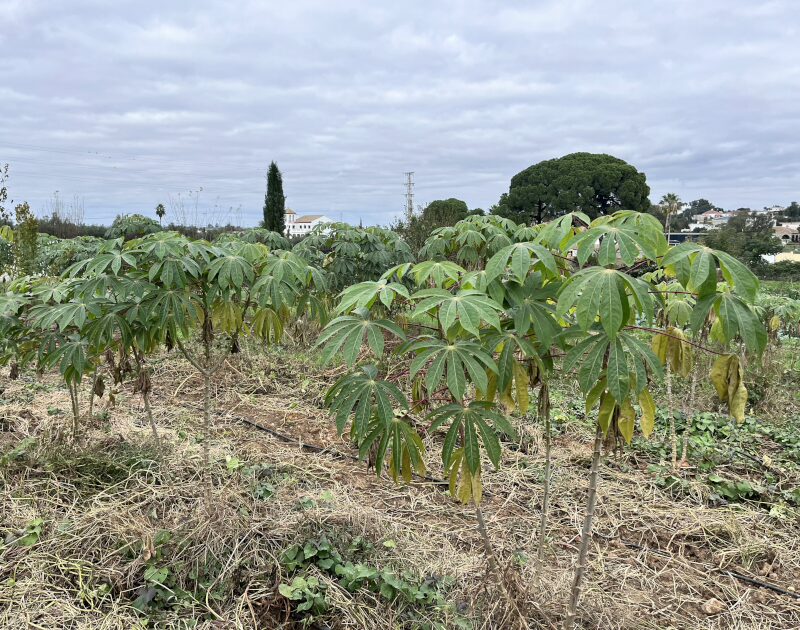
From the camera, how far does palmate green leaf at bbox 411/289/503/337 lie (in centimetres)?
132

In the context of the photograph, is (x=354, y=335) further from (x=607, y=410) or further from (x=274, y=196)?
(x=274, y=196)

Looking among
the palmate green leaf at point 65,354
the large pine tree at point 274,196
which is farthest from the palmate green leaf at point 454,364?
the large pine tree at point 274,196

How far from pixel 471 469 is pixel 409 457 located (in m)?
0.20

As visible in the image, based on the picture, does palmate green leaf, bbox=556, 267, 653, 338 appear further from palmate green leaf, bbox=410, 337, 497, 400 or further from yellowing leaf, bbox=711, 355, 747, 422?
yellowing leaf, bbox=711, 355, 747, 422

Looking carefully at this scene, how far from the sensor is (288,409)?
14.1ft

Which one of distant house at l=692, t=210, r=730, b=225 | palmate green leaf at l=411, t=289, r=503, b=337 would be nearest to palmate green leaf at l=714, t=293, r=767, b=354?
palmate green leaf at l=411, t=289, r=503, b=337

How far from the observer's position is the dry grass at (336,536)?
6.40 feet

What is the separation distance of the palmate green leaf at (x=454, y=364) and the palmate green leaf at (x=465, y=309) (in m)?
0.06

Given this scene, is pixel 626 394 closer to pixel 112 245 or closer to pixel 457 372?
pixel 457 372

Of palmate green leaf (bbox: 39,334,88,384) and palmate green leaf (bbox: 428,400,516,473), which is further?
palmate green leaf (bbox: 39,334,88,384)

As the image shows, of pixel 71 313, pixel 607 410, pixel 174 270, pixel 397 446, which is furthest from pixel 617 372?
pixel 71 313

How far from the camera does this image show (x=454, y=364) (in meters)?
1.37

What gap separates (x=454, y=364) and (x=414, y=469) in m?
0.96

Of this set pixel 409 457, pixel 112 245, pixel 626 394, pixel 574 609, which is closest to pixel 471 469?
pixel 409 457
